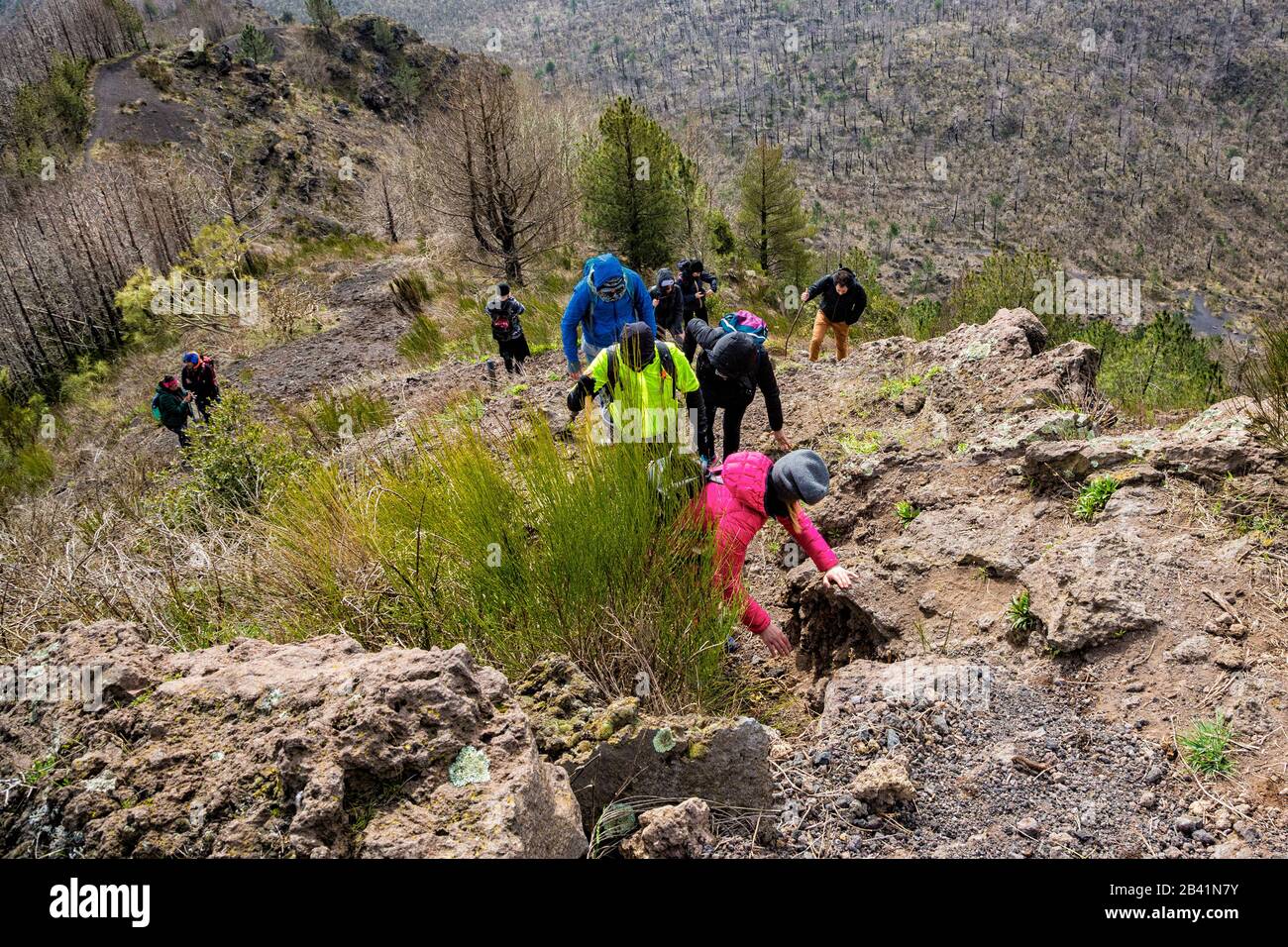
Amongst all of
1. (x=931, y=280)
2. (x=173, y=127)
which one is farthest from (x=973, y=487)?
(x=931, y=280)

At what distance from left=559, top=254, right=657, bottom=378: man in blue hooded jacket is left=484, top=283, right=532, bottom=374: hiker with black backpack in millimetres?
3408

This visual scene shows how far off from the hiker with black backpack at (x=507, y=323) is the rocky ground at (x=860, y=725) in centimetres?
598

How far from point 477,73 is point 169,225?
550 inches

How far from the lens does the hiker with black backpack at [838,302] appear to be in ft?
23.9

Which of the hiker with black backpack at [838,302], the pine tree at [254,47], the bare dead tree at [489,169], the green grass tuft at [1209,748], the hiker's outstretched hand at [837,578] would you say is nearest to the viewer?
the green grass tuft at [1209,748]

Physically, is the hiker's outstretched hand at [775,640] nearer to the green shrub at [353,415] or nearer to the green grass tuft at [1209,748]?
the green grass tuft at [1209,748]

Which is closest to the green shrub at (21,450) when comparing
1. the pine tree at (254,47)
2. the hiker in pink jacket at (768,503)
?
the hiker in pink jacket at (768,503)

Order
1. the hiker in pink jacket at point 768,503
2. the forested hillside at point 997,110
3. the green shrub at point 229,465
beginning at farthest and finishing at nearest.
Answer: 1. the forested hillside at point 997,110
2. the green shrub at point 229,465
3. the hiker in pink jacket at point 768,503

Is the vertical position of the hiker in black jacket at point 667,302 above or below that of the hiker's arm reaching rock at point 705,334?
below

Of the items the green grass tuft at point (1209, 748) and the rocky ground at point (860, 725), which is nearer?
the rocky ground at point (860, 725)

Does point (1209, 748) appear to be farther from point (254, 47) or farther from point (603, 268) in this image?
point (254, 47)

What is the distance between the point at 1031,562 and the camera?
118 inches

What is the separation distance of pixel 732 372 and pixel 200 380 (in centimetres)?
771
